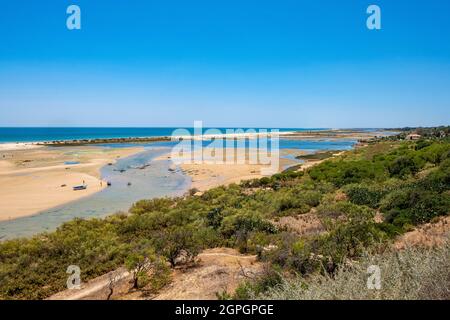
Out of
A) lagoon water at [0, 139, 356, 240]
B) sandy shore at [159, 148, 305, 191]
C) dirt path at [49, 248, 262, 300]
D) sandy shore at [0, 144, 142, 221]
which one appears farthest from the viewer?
sandy shore at [159, 148, 305, 191]

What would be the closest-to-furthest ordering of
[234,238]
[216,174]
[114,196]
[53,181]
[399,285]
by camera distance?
[399,285] → [234,238] → [114,196] → [53,181] → [216,174]

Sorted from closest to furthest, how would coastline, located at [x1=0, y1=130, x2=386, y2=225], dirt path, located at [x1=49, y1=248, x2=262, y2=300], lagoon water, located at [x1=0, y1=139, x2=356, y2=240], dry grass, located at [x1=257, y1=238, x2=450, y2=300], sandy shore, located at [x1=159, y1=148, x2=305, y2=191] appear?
dry grass, located at [x1=257, y1=238, x2=450, y2=300], dirt path, located at [x1=49, y1=248, x2=262, y2=300], lagoon water, located at [x1=0, y1=139, x2=356, y2=240], coastline, located at [x1=0, y1=130, x2=386, y2=225], sandy shore, located at [x1=159, y1=148, x2=305, y2=191]

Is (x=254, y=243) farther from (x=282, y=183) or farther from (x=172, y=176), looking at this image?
(x=172, y=176)

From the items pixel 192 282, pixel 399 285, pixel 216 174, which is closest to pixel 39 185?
pixel 216 174

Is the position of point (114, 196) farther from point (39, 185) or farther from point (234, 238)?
point (234, 238)

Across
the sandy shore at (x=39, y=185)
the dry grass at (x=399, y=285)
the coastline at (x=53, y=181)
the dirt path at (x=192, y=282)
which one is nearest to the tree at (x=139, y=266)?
the dirt path at (x=192, y=282)

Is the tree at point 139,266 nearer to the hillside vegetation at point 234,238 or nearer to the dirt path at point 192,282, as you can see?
the hillside vegetation at point 234,238

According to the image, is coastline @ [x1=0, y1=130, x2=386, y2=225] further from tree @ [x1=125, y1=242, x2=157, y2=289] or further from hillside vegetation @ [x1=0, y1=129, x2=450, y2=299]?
tree @ [x1=125, y1=242, x2=157, y2=289]

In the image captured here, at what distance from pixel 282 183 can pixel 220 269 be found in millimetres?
17395

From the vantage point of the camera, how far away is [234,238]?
39.3 feet

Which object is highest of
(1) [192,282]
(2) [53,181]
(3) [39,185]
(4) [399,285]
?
(4) [399,285]

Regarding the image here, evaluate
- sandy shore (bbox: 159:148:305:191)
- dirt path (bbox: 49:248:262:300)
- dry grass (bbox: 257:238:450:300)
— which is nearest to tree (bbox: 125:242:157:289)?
dirt path (bbox: 49:248:262:300)

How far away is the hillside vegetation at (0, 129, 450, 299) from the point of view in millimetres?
8664
